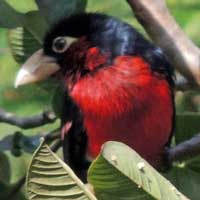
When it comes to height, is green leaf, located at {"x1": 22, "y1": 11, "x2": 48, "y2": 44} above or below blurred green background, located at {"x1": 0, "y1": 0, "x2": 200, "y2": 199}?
above

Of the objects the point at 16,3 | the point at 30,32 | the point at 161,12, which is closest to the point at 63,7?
the point at 30,32

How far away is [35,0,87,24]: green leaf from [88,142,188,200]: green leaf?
1183 millimetres

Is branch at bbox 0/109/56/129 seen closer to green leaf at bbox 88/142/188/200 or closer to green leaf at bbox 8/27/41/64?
green leaf at bbox 8/27/41/64

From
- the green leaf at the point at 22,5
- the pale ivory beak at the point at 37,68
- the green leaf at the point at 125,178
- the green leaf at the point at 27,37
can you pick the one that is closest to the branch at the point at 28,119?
the pale ivory beak at the point at 37,68

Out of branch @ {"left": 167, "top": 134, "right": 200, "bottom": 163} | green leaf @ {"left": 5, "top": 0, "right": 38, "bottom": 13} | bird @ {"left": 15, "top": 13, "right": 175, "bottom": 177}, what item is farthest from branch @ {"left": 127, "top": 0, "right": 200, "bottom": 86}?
green leaf @ {"left": 5, "top": 0, "right": 38, "bottom": 13}

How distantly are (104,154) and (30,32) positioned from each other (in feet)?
4.25

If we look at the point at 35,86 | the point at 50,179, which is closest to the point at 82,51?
the point at 35,86

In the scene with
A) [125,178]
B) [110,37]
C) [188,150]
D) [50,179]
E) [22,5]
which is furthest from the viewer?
[22,5]

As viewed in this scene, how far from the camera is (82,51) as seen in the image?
268 cm

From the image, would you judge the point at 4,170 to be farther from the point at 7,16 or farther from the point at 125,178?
the point at 125,178

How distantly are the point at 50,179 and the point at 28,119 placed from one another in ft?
3.21

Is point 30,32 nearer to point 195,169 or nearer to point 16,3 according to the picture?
point 16,3

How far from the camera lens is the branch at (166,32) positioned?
6.78ft

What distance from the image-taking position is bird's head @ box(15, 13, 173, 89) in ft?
8.63
